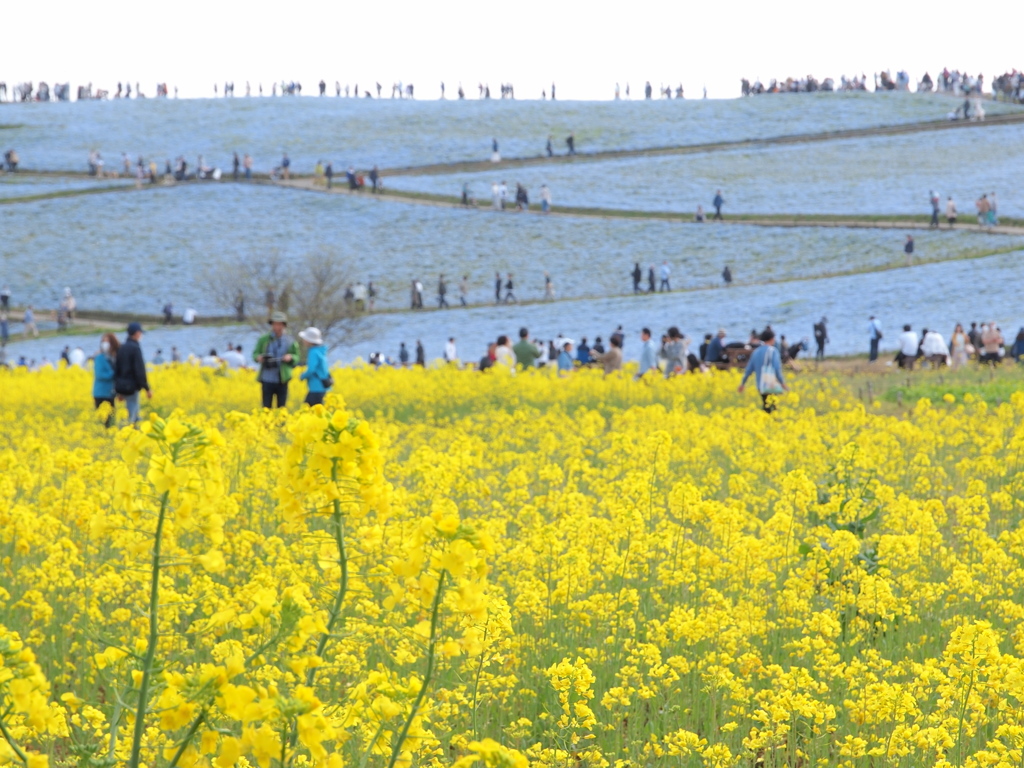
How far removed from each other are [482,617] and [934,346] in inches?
1004

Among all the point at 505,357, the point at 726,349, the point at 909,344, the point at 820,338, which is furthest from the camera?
the point at 820,338

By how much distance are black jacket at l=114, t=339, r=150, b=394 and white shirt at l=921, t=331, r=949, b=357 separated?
1841 cm

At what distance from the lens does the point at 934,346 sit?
26109 millimetres

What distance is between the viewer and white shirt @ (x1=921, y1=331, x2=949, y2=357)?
26016 millimetres

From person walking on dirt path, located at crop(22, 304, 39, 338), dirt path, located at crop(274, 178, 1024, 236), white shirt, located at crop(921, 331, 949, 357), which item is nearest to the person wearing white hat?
white shirt, located at crop(921, 331, 949, 357)

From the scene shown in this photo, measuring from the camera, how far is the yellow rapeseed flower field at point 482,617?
2225 millimetres

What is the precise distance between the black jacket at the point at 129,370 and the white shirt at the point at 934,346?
18.4 m

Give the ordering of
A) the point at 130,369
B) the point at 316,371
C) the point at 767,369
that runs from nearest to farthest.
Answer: the point at 316,371 → the point at 130,369 → the point at 767,369

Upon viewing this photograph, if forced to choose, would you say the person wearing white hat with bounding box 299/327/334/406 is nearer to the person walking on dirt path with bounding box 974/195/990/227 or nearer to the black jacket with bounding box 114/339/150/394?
the black jacket with bounding box 114/339/150/394

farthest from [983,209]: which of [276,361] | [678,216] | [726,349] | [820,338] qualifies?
[276,361]

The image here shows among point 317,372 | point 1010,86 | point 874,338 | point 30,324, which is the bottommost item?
point 30,324

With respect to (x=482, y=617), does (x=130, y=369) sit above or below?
below

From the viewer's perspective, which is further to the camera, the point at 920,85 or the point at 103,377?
the point at 920,85

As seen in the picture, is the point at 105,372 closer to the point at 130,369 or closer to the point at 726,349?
the point at 130,369
